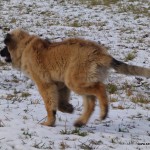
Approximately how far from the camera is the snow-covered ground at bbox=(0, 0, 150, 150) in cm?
504

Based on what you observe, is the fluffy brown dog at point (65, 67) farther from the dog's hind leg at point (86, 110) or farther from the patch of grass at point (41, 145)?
the patch of grass at point (41, 145)

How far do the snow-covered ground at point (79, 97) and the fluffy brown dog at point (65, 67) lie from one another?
0.38 meters

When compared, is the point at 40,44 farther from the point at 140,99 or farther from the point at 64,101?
the point at 140,99

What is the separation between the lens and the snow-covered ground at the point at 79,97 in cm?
504

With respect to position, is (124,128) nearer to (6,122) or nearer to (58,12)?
(6,122)

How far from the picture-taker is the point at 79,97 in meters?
7.66

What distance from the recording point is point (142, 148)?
15.9 ft

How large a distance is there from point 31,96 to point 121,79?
2.29 m

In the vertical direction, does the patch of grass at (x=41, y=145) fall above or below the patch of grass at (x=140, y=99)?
above

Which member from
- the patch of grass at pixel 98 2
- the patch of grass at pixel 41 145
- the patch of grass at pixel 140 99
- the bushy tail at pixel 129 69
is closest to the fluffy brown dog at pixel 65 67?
the bushy tail at pixel 129 69

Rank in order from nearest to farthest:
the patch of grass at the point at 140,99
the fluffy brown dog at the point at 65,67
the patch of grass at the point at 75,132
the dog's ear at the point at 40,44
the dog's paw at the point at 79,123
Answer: the patch of grass at the point at 75,132, the fluffy brown dog at the point at 65,67, the dog's paw at the point at 79,123, the dog's ear at the point at 40,44, the patch of grass at the point at 140,99

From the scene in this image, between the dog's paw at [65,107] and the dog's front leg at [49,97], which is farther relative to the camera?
the dog's paw at [65,107]

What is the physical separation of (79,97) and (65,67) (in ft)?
6.66

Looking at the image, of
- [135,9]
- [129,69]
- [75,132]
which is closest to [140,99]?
[129,69]
